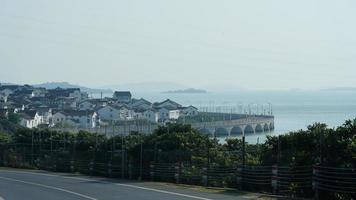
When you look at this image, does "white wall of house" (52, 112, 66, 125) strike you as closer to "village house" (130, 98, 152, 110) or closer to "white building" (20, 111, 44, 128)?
"white building" (20, 111, 44, 128)

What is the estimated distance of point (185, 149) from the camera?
101 ft

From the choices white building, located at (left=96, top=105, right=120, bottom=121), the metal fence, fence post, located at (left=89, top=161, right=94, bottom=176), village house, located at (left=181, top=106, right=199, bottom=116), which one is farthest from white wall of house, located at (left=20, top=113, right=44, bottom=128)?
fence post, located at (left=89, top=161, right=94, bottom=176)

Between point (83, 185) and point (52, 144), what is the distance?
64.8 feet

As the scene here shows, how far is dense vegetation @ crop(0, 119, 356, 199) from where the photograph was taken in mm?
19719

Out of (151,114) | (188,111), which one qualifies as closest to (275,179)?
(151,114)

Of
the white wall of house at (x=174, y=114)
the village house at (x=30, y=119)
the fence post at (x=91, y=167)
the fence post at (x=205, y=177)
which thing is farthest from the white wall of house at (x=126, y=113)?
the fence post at (x=205, y=177)

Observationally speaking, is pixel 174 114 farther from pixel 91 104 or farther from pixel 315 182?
pixel 315 182

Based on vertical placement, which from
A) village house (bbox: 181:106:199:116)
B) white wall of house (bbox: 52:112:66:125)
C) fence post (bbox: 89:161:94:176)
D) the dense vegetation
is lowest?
fence post (bbox: 89:161:94:176)

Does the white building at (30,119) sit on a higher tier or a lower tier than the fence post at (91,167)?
higher

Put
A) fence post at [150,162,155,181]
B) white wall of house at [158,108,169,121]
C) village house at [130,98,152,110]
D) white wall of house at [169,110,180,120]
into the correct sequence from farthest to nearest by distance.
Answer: village house at [130,98,152,110] → white wall of house at [169,110,180,120] → white wall of house at [158,108,169,121] → fence post at [150,162,155,181]

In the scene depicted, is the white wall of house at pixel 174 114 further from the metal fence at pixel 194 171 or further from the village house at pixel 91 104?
the metal fence at pixel 194 171

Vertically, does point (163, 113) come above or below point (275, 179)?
above

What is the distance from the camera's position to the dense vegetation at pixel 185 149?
19719 mm

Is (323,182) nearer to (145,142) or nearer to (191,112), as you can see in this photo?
(145,142)
